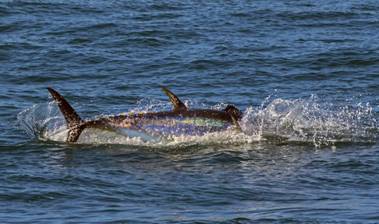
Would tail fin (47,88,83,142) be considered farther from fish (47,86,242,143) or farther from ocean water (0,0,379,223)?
ocean water (0,0,379,223)

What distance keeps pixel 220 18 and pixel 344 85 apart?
714 cm

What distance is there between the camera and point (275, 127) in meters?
18.6

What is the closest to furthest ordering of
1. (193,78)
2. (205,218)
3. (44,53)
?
(205,218) → (193,78) → (44,53)

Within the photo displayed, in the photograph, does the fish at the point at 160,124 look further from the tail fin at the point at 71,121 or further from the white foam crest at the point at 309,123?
the white foam crest at the point at 309,123

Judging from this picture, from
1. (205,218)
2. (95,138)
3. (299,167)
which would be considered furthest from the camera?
(95,138)

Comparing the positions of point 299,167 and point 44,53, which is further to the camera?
point 44,53

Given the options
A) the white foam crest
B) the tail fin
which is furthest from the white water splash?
the tail fin

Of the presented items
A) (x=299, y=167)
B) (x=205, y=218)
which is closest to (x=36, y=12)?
(x=299, y=167)

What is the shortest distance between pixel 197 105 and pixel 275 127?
128 inches

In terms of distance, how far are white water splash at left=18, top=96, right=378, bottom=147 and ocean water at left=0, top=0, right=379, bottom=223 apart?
0.11 ft

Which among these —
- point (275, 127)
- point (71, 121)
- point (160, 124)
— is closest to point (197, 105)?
point (275, 127)

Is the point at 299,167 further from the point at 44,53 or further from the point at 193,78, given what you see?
the point at 44,53

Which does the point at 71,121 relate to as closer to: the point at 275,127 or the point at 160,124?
the point at 160,124

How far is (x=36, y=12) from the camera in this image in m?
30.6
